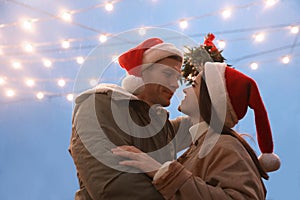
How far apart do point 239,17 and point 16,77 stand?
1767mm

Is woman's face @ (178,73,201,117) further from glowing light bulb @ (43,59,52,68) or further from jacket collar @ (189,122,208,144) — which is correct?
glowing light bulb @ (43,59,52,68)

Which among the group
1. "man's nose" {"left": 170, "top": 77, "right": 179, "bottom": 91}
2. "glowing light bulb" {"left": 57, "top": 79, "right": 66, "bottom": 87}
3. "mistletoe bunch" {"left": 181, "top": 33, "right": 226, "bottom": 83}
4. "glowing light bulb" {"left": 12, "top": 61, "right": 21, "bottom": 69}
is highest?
"glowing light bulb" {"left": 12, "top": 61, "right": 21, "bottom": 69}

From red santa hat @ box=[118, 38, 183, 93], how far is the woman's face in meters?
0.14

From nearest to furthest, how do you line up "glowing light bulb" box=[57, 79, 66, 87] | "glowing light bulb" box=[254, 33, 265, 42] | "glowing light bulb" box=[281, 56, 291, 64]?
1. "glowing light bulb" box=[254, 33, 265, 42]
2. "glowing light bulb" box=[281, 56, 291, 64]
3. "glowing light bulb" box=[57, 79, 66, 87]

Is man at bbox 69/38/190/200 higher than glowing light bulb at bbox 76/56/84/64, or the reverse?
glowing light bulb at bbox 76/56/84/64

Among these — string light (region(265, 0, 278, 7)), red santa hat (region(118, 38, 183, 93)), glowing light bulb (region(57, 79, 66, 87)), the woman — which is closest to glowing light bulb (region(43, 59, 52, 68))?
glowing light bulb (region(57, 79, 66, 87))

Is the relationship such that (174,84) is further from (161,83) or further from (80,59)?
(80,59)

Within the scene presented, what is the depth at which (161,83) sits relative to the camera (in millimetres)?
1023

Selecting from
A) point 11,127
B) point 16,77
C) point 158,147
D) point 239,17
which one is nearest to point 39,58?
point 16,77

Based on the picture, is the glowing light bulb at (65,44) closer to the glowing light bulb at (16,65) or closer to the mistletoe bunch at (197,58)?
the glowing light bulb at (16,65)

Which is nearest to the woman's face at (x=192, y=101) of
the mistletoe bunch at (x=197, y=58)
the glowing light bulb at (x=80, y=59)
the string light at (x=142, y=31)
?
the mistletoe bunch at (x=197, y=58)

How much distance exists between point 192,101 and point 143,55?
0.25 m

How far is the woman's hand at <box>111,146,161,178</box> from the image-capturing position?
0.74 m

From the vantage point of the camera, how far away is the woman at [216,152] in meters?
0.72
